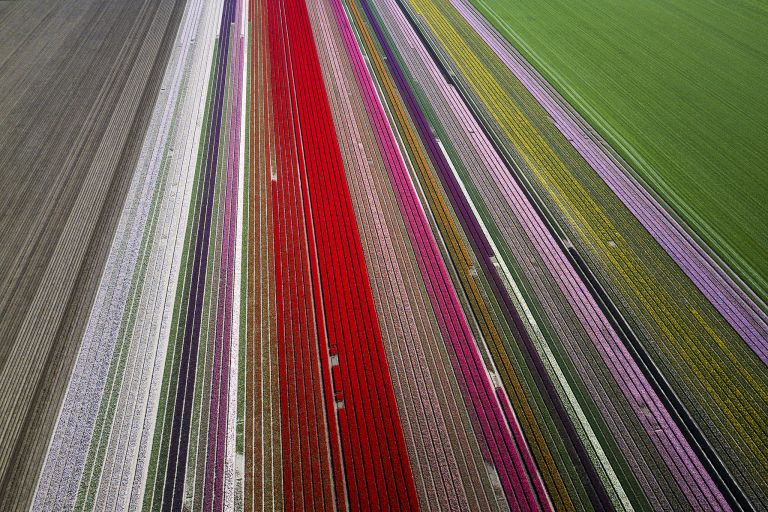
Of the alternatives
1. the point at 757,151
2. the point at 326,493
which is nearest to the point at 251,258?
the point at 326,493

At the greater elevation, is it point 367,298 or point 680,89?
point 680,89

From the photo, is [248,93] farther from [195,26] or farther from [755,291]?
[755,291]

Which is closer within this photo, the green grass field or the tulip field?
the tulip field

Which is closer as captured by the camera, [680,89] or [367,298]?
[367,298]

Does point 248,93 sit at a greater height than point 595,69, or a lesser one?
greater
